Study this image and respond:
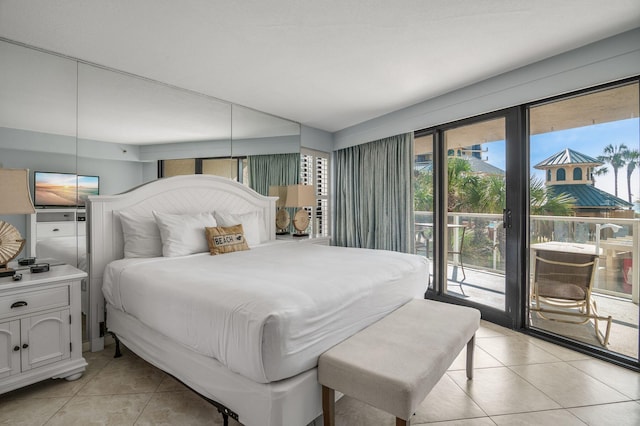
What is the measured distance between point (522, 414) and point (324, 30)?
274cm

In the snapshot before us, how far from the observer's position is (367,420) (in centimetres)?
A: 169

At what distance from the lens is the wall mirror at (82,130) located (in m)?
2.31

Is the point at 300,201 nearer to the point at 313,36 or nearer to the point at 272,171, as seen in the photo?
the point at 272,171

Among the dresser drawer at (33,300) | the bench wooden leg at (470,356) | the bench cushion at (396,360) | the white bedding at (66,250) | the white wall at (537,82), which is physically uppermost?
the white wall at (537,82)

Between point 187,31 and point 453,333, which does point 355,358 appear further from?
point 187,31

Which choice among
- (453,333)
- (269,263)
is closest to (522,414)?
(453,333)

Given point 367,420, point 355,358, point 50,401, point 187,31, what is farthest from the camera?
point 187,31

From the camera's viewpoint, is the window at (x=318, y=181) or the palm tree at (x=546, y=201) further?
the window at (x=318, y=181)

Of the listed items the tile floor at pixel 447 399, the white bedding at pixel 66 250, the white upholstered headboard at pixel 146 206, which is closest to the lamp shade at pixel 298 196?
the white upholstered headboard at pixel 146 206

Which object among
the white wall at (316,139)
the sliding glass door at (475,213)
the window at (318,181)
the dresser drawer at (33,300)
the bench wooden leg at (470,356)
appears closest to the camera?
the dresser drawer at (33,300)

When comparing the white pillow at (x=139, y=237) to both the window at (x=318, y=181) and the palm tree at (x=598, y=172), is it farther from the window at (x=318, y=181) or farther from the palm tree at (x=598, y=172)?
the palm tree at (x=598, y=172)

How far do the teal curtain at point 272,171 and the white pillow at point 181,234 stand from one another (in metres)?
1.17

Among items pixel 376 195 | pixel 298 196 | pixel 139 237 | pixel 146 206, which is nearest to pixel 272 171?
pixel 298 196

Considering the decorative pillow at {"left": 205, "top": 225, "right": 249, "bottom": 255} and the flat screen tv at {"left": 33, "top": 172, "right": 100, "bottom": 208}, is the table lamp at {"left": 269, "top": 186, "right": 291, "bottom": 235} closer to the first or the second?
the decorative pillow at {"left": 205, "top": 225, "right": 249, "bottom": 255}
